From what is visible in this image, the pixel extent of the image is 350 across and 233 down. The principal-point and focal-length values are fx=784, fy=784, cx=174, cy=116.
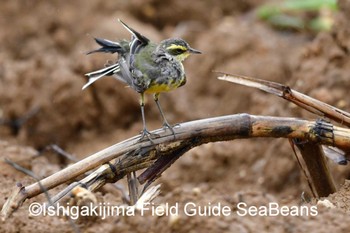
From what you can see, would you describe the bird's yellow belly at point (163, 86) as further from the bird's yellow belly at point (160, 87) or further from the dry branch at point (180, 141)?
the dry branch at point (180, 141)

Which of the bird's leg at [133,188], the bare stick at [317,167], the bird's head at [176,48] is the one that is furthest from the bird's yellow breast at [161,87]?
the bare stick at [317,167]


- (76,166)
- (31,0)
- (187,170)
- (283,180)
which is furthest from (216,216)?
(31,0)

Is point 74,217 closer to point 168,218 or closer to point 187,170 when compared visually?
point 168,218

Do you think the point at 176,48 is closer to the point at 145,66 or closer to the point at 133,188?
the point at 145,66

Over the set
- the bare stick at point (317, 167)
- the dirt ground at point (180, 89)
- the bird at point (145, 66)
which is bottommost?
the bare stick at point (317, 167)

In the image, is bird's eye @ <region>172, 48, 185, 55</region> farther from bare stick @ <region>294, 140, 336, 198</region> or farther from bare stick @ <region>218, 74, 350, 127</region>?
Result: bare stick @ <region>294, 140, 336, 198</region>

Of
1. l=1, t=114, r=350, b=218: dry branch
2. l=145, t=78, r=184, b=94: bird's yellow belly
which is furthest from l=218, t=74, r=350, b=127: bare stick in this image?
l=145, t=78, r=184, b=94: bird's yellow belly
